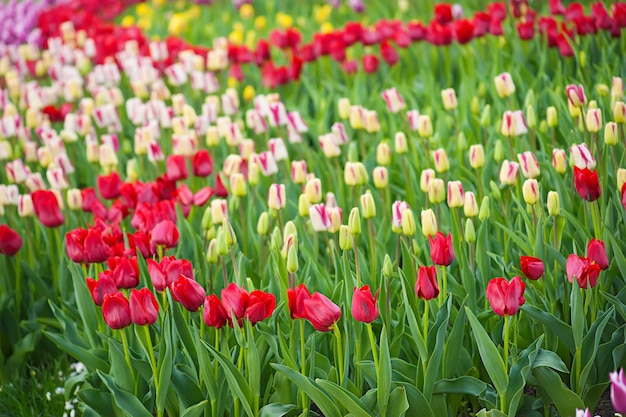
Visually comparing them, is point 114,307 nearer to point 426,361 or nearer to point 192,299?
point 192,299

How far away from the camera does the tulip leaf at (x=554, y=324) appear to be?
2.46 meters

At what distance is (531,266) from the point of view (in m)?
2.44

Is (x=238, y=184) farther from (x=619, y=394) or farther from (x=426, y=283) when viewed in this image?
(x=619, y=394)

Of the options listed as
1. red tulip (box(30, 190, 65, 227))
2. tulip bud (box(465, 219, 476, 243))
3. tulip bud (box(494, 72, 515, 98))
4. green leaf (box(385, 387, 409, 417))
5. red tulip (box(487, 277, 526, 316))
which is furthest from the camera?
tulip bud (box(494, 72, 515, 98))

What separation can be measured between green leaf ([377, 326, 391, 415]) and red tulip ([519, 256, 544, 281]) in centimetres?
48

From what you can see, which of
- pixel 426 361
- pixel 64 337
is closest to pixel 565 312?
pixel 426 361

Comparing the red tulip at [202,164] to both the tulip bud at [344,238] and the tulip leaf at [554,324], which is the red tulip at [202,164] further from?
the tulip leaf at [554,324]

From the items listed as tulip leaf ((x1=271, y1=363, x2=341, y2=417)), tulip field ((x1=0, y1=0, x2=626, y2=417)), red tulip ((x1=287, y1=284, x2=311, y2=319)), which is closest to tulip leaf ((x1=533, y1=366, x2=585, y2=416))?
tulip field ((x1=0, y1=0, x2=626, y2=417))

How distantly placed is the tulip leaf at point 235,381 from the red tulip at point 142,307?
0.19 m

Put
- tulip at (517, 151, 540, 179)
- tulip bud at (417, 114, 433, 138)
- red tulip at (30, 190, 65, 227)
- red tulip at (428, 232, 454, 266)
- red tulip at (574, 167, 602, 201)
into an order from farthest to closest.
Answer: tulip bud at (417, 114, 433, 138) < red tulip at (30, 190, 65, 227) < tulip at (517, 151, 540, 179) < red tulip at (574, 167, 602, 201) < red tulip at (428, 232, 454, 266)

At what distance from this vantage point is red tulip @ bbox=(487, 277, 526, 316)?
2.26 m

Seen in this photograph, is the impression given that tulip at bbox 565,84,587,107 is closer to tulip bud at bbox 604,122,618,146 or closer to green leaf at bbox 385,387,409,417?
tulip bud at bbox 604,122,618,146

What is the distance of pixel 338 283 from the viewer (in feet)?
8.92

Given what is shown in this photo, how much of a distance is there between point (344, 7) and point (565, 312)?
5.57 m
